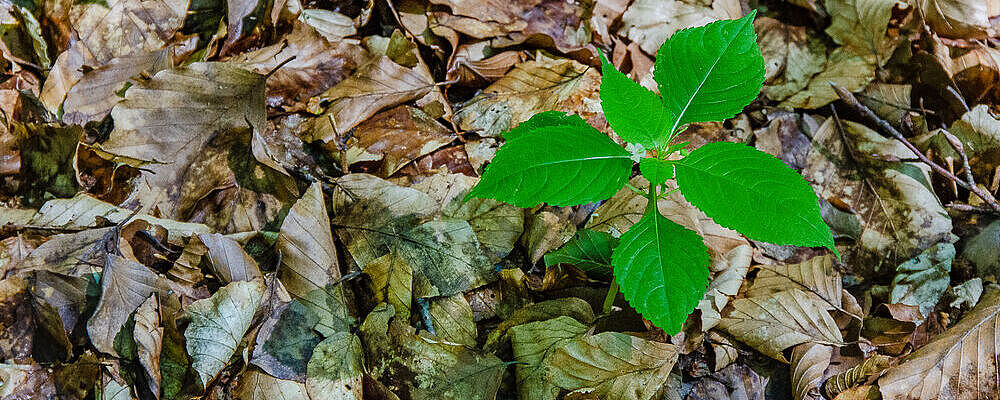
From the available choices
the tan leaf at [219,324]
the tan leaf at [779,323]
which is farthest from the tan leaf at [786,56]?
the tan leaf at [219,324]

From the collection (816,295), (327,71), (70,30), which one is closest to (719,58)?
(816,295)

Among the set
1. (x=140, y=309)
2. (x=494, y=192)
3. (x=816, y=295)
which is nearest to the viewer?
(x=494, y=192)

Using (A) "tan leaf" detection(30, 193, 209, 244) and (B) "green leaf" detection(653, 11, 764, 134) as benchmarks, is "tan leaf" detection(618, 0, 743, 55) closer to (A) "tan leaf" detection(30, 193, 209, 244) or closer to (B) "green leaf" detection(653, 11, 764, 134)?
(B) "green leaf" detection(653, 11, 764, 134)

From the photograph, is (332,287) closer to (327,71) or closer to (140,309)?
(140,309)

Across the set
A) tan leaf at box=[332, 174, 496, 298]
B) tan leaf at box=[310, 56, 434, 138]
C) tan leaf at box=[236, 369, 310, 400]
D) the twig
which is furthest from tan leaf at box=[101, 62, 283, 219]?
the twig

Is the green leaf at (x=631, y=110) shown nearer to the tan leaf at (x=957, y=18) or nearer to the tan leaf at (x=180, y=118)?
the tan leaf at (x=180, y=118)

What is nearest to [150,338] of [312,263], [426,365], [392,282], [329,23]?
[312,263]

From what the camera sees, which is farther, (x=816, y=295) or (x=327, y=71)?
(x=327, y=71)
